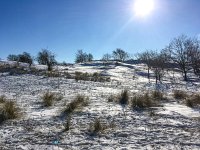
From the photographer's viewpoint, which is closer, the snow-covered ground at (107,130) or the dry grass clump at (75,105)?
the snow-covered ground at (107,130)

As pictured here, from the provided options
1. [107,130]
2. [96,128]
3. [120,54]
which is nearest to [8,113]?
[96,128]

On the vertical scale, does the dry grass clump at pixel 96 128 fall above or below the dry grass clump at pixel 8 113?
below

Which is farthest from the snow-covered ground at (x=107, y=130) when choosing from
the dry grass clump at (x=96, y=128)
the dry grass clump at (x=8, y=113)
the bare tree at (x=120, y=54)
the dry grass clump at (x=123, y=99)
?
the bare tree at (x=120, y=54)

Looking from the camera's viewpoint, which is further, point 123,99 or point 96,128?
point 123,99

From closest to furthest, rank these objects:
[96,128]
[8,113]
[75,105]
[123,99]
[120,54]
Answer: [96,128], [8,113], [75,105], [123,99], [120,54]

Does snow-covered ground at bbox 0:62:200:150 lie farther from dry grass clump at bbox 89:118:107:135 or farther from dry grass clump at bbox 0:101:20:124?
dry grass clump at bbox 0:101:20:124

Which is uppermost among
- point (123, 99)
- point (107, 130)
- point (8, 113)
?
point (123, 99)

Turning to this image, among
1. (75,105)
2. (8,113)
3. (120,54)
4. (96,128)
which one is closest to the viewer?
(96,128)

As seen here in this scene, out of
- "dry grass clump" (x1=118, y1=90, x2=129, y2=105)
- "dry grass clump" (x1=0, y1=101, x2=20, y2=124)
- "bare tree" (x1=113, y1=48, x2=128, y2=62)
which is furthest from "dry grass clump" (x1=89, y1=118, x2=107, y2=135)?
"bare tree" (x1=113, y1=48, x2=128, y2=62)

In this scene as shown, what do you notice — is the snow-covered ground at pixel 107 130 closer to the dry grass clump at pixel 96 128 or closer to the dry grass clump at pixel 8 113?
the dry grass clump at pixel 96 128

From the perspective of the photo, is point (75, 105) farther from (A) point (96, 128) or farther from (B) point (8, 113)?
(A) point (96, 128)

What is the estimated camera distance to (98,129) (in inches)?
277

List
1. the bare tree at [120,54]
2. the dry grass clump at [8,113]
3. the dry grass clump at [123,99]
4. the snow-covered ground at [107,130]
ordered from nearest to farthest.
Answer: the snow-covered ground at [107,130], the dry grass clump at [8,113], the dry grass clump at [123,99], the bare tree at [120,54]

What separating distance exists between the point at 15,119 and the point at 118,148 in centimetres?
345
